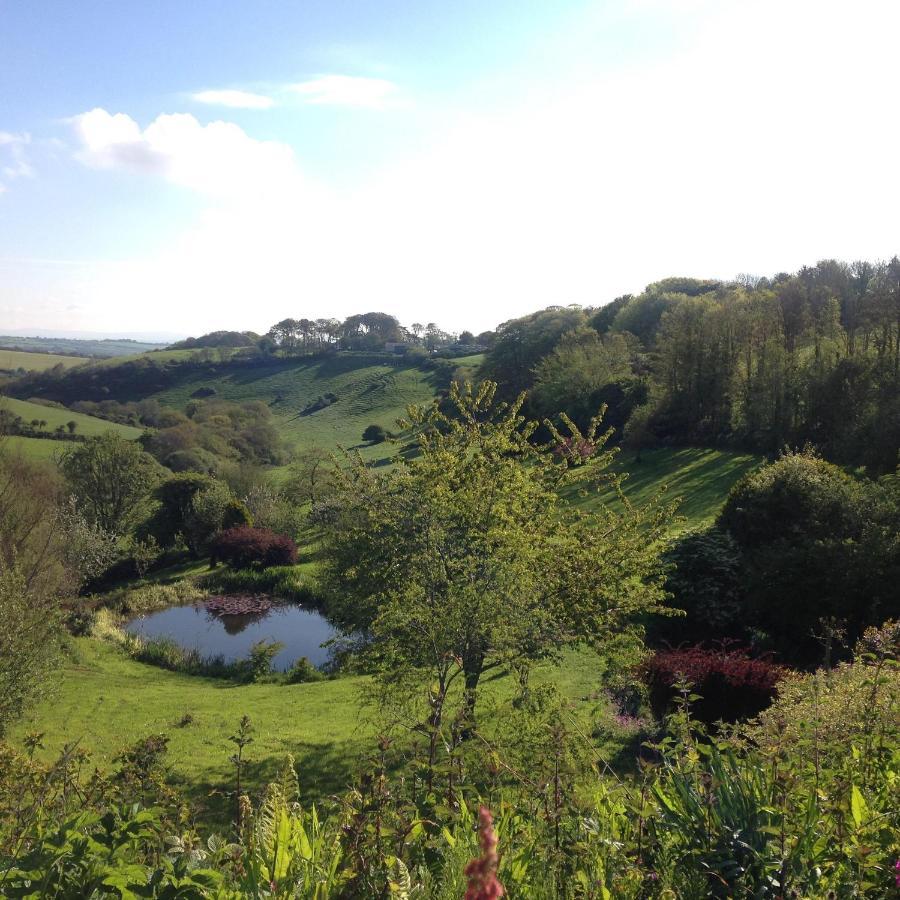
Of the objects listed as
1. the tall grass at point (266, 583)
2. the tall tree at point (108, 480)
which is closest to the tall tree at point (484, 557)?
the tall grass at point (266, 583)

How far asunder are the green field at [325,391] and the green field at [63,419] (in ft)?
62.9

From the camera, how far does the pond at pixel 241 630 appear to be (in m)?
26.0

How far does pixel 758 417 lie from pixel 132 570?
3783cm

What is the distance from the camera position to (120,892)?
2.85 meters

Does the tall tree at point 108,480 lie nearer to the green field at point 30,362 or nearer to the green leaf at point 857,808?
the green leaf at point 857,808

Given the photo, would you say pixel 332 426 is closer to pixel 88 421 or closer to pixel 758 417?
pixel 88 421

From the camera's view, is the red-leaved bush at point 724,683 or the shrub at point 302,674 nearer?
the red-leaved bush at point 724,683

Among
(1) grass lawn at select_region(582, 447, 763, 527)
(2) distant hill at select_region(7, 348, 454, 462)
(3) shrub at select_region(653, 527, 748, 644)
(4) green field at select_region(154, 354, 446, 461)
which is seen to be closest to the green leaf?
(3) shrub at select_region(653, 527, 748, 644)

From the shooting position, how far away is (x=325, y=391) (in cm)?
10756

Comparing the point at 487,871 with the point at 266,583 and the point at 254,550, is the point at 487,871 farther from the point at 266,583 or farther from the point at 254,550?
the point at 254,550

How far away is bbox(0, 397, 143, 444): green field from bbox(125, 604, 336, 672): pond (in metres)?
45.5

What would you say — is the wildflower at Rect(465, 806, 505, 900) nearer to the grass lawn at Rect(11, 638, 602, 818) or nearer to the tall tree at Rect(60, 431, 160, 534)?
the grass lawn at Rect(11, 638, 602, 818)

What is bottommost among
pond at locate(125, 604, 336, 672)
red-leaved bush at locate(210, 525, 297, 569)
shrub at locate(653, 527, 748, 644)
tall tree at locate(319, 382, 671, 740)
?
pond at locate(125, 604, 336, 672)

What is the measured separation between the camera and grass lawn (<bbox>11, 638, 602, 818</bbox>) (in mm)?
12531
